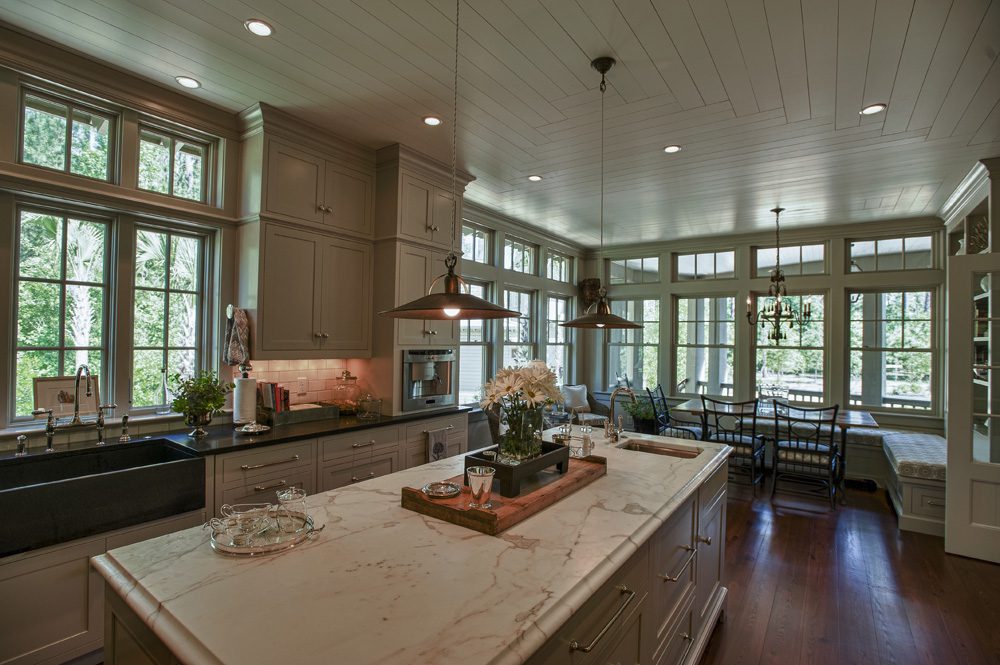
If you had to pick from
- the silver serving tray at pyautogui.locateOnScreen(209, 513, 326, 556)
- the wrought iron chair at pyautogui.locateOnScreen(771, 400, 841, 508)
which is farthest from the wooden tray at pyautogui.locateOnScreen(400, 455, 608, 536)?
the wrought iron chair at pyautogui.locateOnScreen(771, 400, 841, 508)

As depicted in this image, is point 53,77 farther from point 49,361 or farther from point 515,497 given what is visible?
point 515,497

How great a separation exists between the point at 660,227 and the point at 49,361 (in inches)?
227

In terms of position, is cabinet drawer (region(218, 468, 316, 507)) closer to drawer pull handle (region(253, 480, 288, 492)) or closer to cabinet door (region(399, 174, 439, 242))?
drawer pull handle (region(253, 480, 288, 492))

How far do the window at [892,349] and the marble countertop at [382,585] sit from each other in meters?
5.33

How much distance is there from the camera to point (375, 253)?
156 inches

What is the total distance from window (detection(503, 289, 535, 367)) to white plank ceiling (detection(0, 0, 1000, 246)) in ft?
7.09

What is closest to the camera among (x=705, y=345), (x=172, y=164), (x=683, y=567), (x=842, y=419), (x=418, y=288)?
(x=683, y=567)

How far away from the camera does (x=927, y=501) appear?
158 inches

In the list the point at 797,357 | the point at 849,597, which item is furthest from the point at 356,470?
the point at 797,357

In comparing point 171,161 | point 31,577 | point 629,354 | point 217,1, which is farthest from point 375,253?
point 629,354

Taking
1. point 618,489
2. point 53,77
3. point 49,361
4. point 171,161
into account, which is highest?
point 53,77

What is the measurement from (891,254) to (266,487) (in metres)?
6.65

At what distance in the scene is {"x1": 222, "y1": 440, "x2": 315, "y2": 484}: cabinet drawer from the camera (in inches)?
106

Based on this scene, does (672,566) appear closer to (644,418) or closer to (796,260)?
(644,418)
